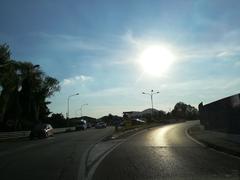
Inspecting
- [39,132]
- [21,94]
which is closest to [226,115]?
[39,132]

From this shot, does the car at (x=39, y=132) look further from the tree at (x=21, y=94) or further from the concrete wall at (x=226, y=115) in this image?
the concrete wall at (x=226, y=115)

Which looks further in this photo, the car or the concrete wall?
the car

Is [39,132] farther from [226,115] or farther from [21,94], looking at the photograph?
[21,94]

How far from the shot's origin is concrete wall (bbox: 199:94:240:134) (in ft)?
89.8

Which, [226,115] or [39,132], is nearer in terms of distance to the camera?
[226,115]

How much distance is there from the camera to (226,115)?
1220 inches

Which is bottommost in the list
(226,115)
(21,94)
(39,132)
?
(226,115)

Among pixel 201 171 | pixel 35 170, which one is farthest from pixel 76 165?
pixel 201 171

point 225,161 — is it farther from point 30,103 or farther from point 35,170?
point 30,103

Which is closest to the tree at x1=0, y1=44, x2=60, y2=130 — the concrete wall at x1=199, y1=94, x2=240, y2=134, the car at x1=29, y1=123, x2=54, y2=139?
the car at x1=29, y1=123, x2=54, y2=139

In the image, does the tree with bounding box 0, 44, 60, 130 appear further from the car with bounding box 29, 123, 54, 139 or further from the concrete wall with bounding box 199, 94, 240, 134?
the concrete wall with bounding box 199, 94, 240, 134

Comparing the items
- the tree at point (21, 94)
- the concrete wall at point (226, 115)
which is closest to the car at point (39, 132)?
the tree at point (21, 94)

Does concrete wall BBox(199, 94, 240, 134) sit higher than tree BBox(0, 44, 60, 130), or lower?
lower

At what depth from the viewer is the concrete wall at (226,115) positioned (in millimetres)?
27375
